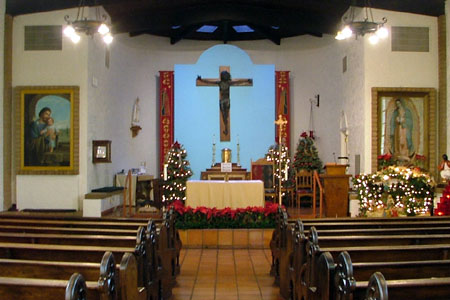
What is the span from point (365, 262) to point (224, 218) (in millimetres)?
4406

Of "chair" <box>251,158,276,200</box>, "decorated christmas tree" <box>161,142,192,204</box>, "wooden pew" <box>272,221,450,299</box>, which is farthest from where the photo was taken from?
"chair" <box>251,158,276,200</box>

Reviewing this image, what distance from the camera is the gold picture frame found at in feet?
32.7

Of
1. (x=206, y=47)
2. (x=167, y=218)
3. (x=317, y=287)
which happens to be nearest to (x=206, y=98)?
(x=206, y=47)

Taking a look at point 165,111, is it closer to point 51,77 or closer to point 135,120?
point 135,120

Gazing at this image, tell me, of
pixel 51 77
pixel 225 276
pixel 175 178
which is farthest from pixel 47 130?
pixel 225 276

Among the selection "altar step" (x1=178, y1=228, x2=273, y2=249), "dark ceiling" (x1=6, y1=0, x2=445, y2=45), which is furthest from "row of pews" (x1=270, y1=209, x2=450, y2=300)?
"dark ceiling" (x1=6, y1=0, x2=445, y2=45)

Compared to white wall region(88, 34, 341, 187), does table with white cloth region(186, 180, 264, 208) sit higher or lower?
lower

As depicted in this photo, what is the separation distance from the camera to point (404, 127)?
9852mm

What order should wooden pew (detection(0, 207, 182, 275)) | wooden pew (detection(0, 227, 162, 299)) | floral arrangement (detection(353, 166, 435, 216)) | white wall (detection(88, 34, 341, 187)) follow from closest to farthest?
1. wooden pew (detection(0, 227, 162, 299))
2. wooden pew (detection(0, 207, 182, 275))
3. floral arrangement (detection(353, 166, 435, 216))
4. white wall (detection(88, 34, 341, 187))

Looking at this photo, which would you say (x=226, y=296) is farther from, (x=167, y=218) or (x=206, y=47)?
(x=206, y=47)

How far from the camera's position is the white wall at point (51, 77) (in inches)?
374

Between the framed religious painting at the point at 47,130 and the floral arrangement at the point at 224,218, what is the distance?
325 centimetres

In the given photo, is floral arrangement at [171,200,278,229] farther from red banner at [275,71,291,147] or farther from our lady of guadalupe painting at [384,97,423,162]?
red banner at [275,71,291,147]

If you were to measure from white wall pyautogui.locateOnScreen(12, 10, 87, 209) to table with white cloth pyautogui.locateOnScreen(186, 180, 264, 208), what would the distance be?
2830mm
